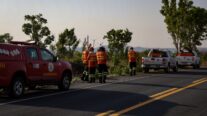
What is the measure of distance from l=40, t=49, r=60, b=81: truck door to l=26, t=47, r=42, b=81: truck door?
14.0 inches

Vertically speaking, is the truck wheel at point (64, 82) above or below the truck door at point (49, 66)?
below

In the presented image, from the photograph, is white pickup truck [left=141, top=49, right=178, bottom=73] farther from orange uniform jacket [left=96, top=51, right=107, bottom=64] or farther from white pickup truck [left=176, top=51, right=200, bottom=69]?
orange uniform jacket [left=96, top=51, right=107, bottom=64]

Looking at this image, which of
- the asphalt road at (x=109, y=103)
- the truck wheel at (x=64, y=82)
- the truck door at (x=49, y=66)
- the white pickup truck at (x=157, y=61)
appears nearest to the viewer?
the asphalt road at (x=109, y=103)

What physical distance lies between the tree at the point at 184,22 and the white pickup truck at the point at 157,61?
1761cm

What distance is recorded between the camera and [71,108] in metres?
12.4

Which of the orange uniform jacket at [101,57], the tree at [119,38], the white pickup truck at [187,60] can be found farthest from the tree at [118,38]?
the orange uniform jacket at [101,57]

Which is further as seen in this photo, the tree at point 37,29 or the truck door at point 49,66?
the tree at point 37,29

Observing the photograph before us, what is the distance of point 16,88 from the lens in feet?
49.9

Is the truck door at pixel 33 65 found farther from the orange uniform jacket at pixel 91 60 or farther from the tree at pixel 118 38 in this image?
the tree at pixel 118 38

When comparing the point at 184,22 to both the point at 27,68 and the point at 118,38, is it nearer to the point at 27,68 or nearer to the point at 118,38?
the point at 118,38

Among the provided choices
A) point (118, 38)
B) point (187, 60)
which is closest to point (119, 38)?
point (118, 38)

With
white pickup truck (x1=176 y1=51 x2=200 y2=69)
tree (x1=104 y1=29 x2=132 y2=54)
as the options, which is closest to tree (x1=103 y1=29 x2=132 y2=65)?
tree (x1=104 y1=29 x2=132 y2=54)

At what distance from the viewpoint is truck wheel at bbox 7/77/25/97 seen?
1501cm

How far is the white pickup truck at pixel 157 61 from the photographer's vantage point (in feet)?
106
